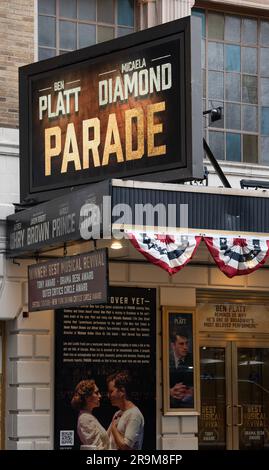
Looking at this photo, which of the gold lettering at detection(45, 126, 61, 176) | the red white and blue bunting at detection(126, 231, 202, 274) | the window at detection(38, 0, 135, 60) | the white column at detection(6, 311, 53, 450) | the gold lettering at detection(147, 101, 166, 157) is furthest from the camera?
the window at detection(38, 0, 135, 60)

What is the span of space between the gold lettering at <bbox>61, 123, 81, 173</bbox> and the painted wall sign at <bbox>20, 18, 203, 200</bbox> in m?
0.01

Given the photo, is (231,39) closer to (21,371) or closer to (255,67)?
(255,67)

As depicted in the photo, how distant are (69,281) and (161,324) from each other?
3618mm

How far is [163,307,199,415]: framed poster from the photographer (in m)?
18.6

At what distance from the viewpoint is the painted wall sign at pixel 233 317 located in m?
19.8

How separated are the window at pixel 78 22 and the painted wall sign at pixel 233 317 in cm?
481

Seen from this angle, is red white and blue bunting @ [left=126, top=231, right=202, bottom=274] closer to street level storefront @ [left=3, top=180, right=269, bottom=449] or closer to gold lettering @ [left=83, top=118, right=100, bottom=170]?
street level storefront @ [left=3, top=180, right=269, bottom=449]

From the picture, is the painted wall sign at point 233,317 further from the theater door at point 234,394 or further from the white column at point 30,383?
the white column at point 30,383

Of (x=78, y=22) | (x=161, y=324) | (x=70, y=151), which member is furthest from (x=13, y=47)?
(x=161, y=324)

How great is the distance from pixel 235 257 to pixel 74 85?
11.1 feet

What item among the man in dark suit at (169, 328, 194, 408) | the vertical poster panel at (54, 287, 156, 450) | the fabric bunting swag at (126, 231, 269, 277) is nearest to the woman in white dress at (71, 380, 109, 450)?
the vertical poster panel at (54, 287, 156, 450)

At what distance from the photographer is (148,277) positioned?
61.4ft

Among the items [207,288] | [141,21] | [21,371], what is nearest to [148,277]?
[207,288]

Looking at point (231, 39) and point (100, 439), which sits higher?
point (231, 39)
